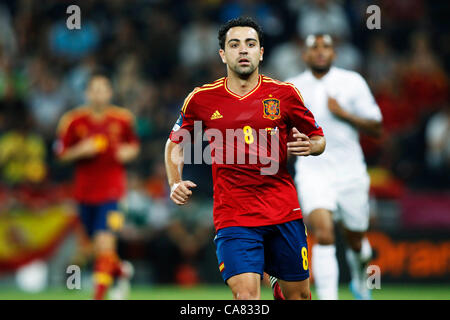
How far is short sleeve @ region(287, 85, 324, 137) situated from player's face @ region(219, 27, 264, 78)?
1.14ft

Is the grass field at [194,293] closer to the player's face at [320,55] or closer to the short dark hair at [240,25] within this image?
the player's face at [320,55]

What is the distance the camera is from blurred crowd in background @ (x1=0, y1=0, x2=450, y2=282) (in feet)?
40.1

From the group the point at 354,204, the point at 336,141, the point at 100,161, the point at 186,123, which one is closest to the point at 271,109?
the point at 186,123

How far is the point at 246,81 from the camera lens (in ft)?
17.8

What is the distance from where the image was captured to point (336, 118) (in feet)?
24.8

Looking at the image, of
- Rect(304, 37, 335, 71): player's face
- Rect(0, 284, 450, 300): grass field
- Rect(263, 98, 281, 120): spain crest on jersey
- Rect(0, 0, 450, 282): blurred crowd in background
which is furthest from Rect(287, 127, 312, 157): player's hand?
Rect(0, 0, 450, 282): blurred crowd in background

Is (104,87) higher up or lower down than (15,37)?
lower down

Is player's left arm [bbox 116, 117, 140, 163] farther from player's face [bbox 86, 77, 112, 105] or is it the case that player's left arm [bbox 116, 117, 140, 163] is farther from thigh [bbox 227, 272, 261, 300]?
thigh [bbox 227, 272, 261, 300]

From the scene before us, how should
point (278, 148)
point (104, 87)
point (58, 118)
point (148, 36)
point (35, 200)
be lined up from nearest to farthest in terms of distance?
1. point (278, 148)
2. point (104, 87)
3. point (35, 200)
4. point (58, 118)
5. point (148, 36)

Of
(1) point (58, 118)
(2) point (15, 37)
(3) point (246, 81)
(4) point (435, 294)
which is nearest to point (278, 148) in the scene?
(3) point (246, 81)

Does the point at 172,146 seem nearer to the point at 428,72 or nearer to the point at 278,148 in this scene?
the point at 278,148

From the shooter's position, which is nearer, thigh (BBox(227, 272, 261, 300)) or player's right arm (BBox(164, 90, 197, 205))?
thigh (BBox(227, 272, 261, 300))

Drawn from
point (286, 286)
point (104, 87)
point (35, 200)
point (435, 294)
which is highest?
point (104, 87)

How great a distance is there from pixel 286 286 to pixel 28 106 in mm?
9898
